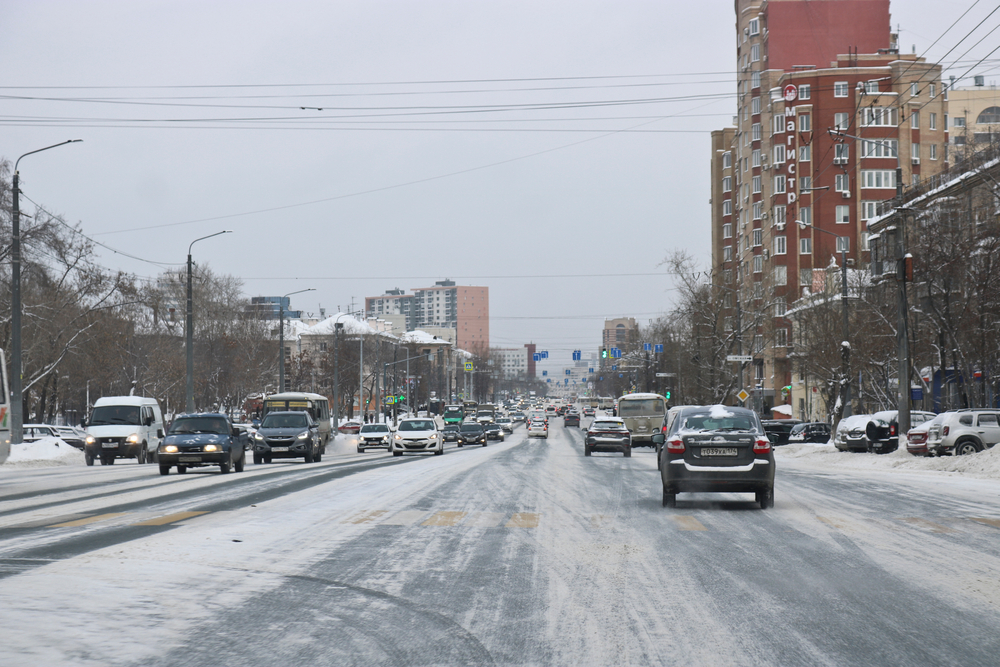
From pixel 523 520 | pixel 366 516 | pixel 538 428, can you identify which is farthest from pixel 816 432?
pixel 366 516

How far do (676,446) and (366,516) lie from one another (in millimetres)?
4904

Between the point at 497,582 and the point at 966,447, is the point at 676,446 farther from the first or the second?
the point at 966,447

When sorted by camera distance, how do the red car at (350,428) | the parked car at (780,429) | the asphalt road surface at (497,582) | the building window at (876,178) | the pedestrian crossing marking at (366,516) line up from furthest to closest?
the building window at (876,178) < the red car at (350,428) < the parked car at (780,429) < the pedestrian crossing marking at (366,516) < the asphalt road surface at (497,582)

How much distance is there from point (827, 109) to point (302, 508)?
8044 centimetres

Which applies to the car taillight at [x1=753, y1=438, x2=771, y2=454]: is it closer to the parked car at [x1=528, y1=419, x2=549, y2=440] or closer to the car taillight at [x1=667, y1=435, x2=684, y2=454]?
the car taillight at [x1=667, y1=435, x2=684, y2=454]

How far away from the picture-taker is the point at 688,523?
15.1m

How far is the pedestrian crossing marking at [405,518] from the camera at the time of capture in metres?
15.0

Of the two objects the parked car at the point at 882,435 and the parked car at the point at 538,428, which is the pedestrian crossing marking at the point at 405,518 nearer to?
the parked car at the point at 882,435

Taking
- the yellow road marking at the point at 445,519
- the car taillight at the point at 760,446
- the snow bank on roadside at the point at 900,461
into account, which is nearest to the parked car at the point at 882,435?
the snow bank on roadside at the point at 900,461

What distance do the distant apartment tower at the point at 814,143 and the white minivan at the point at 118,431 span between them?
49.9m

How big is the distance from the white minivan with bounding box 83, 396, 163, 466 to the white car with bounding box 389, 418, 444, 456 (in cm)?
1143

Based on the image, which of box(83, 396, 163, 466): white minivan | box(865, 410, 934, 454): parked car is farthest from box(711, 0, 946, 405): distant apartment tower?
box(83, 396, 163, 466): white minivan

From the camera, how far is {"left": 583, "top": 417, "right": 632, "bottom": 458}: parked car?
47375mm

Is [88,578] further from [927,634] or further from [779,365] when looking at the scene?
[779,365]
